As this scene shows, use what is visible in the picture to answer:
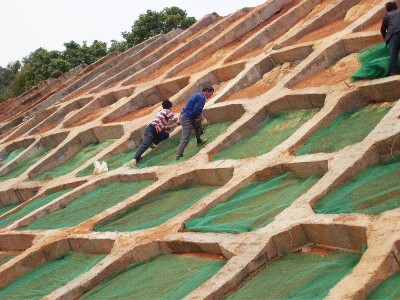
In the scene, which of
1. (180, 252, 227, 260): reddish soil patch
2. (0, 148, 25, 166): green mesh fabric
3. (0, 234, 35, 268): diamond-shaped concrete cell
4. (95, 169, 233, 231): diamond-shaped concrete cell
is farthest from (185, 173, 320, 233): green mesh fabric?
(0, 148, 25, 166): green mesh fabric

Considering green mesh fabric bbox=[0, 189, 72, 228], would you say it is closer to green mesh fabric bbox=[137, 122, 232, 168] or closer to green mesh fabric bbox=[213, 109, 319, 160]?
green mesh fabric bbox=[137, 122, 232, 168]

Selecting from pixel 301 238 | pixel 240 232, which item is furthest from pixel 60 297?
pixel 301 238

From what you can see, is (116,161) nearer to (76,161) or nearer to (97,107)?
(76,161)

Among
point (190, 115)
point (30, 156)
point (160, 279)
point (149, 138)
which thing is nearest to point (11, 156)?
point (30, 156)

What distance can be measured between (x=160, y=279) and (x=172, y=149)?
589cm

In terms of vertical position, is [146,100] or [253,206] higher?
[146,100]

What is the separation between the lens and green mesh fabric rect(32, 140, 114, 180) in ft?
54.1

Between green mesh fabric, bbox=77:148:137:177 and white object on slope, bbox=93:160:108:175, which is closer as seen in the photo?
white object on slope, bbox=93:160:108:175

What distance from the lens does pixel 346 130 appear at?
10680mm

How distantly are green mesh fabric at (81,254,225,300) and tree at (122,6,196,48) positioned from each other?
24202mm

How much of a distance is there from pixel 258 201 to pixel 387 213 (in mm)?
2653

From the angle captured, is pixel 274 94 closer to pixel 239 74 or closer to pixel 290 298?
pixel 239 74

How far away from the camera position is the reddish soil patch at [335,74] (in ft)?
42.2

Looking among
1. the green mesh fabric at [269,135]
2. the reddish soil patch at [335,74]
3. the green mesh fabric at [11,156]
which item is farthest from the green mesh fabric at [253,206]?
the green mesh fabric at [11,156]
